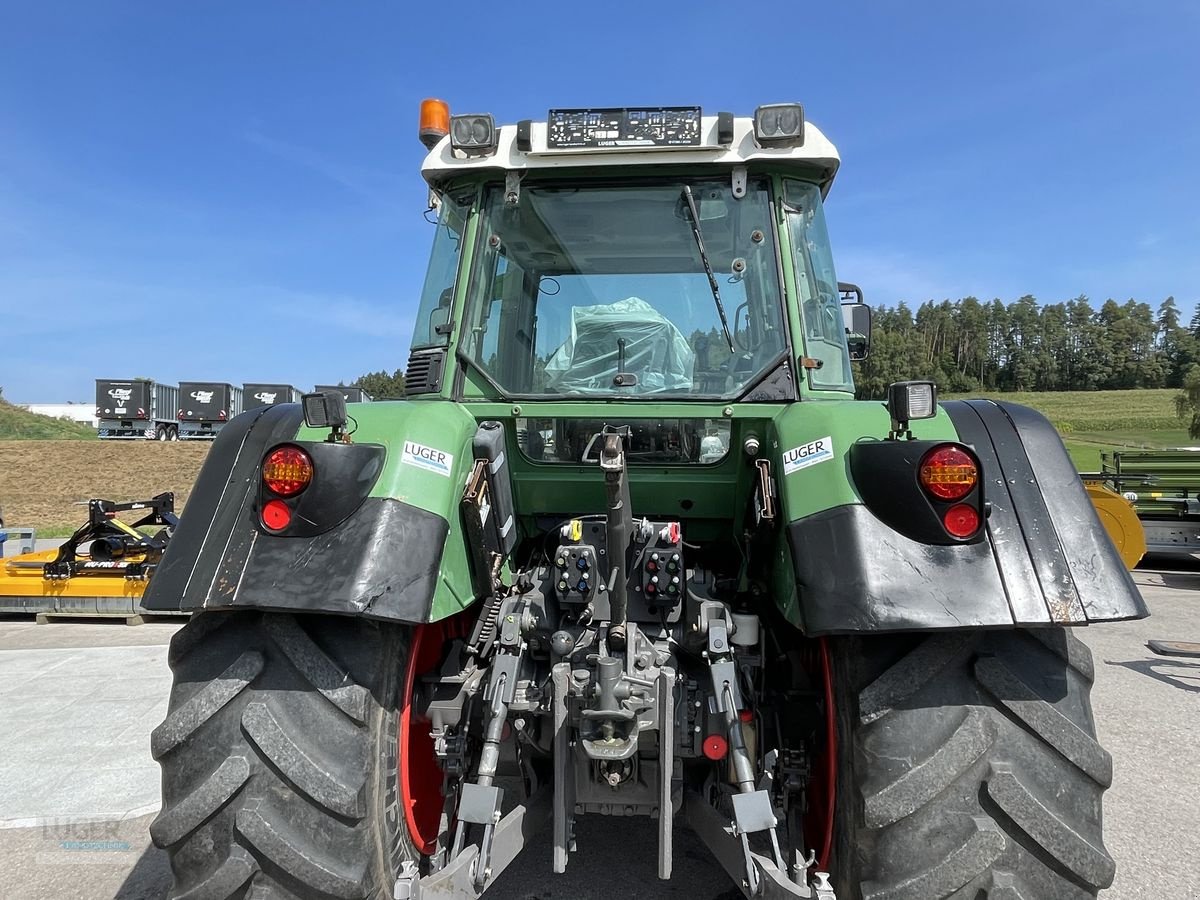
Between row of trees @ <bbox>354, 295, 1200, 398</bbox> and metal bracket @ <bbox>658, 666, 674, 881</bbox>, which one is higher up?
row of trees @ <bbox>354, 295, 1200, 398</bbox>

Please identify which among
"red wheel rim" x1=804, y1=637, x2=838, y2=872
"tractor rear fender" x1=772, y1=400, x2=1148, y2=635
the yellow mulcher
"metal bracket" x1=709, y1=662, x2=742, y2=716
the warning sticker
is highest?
the warning sticker

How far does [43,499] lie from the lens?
1961 cm

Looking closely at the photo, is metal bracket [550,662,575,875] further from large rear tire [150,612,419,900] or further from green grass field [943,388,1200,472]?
green grass field [943,388,1200,472]

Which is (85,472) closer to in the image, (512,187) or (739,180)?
(512,187)

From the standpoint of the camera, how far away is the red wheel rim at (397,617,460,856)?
2232 millimetres

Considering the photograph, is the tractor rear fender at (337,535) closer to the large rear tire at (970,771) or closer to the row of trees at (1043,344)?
the large rear tire at (970,771)

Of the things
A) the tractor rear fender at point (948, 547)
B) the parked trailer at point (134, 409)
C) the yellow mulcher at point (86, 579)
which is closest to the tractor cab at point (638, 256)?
the tractor rear fender at point (948, 547)

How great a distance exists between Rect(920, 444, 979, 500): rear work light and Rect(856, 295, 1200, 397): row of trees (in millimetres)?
81114

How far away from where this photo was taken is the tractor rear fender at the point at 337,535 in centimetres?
193

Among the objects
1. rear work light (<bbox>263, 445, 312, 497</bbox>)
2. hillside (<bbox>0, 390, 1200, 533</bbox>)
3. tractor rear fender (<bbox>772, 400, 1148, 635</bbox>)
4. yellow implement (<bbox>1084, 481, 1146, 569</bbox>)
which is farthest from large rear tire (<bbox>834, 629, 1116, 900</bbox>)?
hillside (<bbox>0, 390, 1200, 533</bbox>)

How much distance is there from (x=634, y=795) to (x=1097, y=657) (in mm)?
5928

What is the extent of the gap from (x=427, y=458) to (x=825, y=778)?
4.88 feet

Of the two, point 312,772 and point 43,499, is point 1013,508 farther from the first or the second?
point 43,499

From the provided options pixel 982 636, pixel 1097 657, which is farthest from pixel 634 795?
pixel 1097 657
